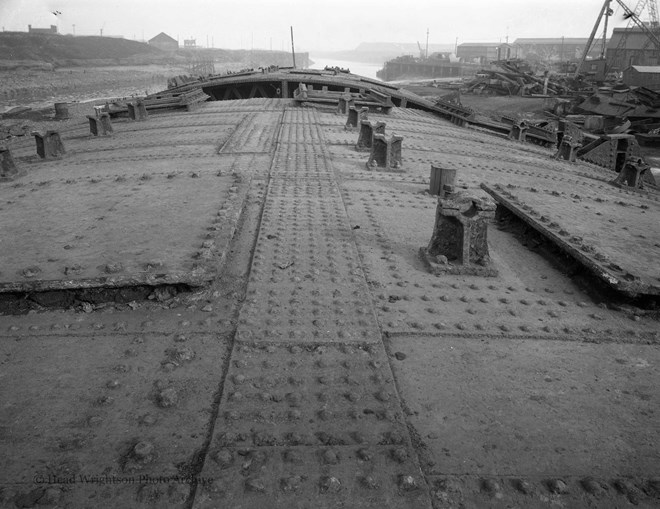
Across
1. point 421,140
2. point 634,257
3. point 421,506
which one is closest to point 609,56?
point 421,140

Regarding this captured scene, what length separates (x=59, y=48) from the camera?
66.4 meters

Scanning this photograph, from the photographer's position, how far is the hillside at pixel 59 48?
2262 inches

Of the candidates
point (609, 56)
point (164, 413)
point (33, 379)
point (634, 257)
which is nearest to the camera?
point (164, 413)

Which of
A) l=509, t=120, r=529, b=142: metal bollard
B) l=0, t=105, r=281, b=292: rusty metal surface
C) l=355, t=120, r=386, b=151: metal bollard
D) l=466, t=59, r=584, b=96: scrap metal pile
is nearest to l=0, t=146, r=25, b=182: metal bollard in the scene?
l=0, t=105, r=281, b=292: rusty metal surface

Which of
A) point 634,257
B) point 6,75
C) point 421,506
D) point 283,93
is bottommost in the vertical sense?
point 421,506

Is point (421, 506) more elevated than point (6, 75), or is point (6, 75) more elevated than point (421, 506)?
point (6, 75)

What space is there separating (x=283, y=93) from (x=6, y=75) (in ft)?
132

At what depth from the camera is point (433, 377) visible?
98.2 inches

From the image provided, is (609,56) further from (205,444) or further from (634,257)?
(205,444)

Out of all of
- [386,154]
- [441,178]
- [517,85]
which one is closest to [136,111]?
[386,154]

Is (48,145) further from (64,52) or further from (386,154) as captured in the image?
(64,52)

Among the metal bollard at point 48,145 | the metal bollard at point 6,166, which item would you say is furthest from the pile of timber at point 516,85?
the metal bollard at point 6,166

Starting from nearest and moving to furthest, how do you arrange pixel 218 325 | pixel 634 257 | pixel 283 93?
pixel 218 325 → pixel 634 257 → pixel 283 93

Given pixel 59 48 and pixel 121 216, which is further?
pixel 59 48
